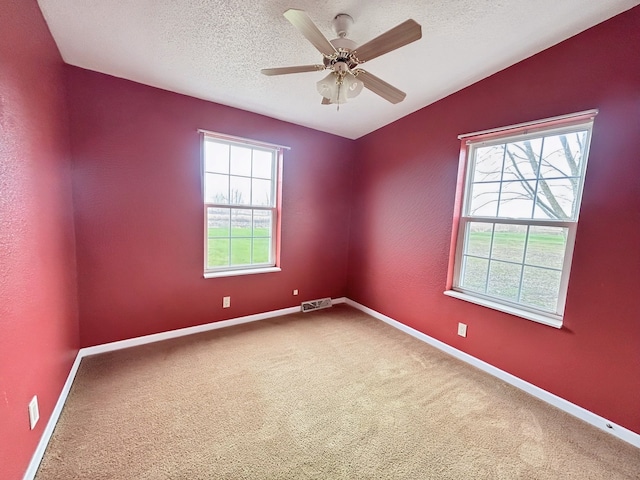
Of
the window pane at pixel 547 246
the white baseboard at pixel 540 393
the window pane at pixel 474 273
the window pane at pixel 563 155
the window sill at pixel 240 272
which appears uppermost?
the window pane at pixel 563 155

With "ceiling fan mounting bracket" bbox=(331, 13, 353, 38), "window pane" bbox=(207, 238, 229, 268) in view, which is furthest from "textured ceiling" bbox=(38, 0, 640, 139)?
"window pane" bbox=(207, 238, 229, 268)

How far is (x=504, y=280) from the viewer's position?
2.32 m

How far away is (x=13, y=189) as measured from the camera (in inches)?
47.6

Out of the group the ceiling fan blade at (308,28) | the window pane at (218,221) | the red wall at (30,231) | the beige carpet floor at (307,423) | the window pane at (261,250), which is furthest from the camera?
the window pane at (261,250)

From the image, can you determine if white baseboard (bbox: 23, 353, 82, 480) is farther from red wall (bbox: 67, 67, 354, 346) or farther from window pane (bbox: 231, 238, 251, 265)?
window pane (bbox: 231, 238, 251, 265)

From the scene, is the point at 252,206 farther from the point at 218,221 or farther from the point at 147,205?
the point at 147,205

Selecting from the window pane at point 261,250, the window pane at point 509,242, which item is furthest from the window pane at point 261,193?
the window pane at point 509,242

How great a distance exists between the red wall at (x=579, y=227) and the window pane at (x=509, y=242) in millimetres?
379

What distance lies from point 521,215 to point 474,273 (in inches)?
26.2

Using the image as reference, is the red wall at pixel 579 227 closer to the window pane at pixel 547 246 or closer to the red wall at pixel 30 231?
the window pane at pixel 547 246

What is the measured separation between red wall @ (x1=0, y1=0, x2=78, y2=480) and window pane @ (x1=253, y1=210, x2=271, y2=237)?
1665 millimetres

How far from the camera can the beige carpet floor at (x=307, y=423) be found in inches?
54.3

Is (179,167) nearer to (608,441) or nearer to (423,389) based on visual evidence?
(423,389)

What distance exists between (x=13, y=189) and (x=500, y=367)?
345 centimetres
